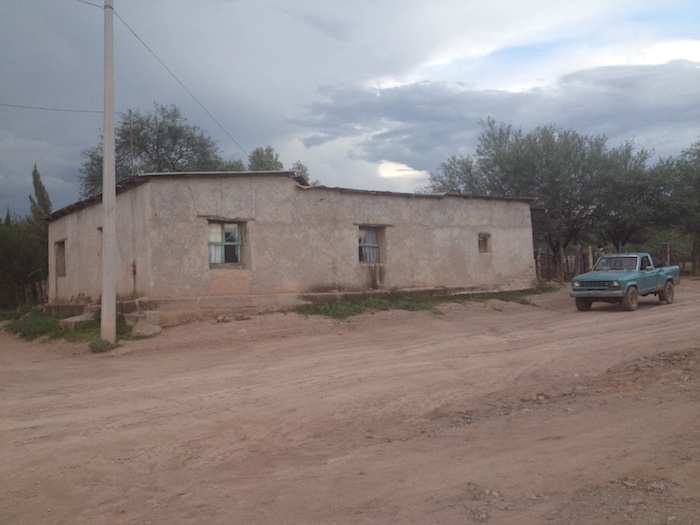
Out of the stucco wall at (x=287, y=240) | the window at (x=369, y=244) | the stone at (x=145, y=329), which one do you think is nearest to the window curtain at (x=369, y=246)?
the window at (x=369, y=244)

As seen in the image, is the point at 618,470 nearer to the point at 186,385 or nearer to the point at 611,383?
the point at 611,383

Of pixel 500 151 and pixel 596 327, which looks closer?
pixel 596 327

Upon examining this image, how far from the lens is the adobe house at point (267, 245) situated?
15906 millimetres

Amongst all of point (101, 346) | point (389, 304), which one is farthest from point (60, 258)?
point (389, 304)

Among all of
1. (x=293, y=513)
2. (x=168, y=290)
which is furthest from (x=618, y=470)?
(x=168, y=290)

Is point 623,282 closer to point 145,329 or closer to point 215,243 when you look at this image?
point 215,243

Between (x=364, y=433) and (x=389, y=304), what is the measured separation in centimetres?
1189

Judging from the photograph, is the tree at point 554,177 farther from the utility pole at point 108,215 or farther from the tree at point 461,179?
the utility pole at point 108,215

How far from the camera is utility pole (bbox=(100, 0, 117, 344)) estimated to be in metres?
13.5

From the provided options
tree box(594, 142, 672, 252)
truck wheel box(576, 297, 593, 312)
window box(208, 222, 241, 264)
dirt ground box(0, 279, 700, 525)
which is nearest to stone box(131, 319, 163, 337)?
dirt ground box(0, 279, 700, 525)

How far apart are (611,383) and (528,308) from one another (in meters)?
12.0

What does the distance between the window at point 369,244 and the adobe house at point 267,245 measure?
3 cm

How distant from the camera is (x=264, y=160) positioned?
39.6 metres

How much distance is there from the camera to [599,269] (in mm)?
19125
